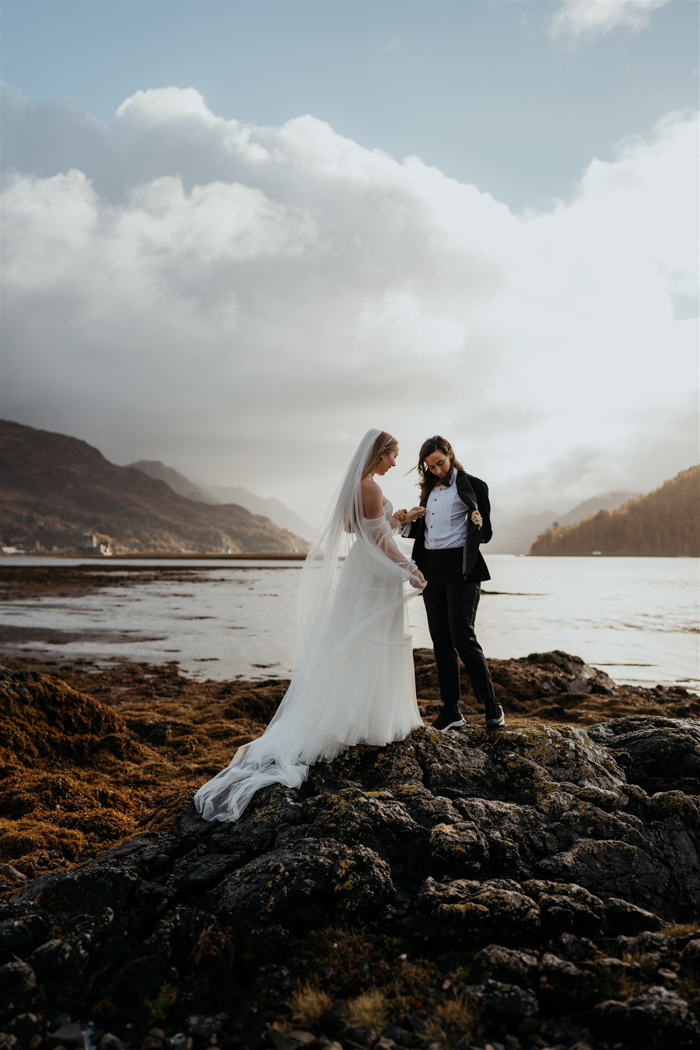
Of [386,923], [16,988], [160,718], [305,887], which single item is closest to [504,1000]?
[386,923]

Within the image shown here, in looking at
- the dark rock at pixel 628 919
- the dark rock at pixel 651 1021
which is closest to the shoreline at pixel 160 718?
the dark rock at pixel 628 919

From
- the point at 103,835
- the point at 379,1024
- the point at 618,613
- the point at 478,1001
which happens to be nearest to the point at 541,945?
the point at 478,1001

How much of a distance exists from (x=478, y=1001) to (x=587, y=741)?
3.43 m

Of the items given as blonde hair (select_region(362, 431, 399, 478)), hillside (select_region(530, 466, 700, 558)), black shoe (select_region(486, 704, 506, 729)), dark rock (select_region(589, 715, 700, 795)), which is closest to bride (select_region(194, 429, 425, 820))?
blonde hair (select_region(362, 431, 399, 478))

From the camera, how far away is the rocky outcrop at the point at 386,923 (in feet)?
9.86

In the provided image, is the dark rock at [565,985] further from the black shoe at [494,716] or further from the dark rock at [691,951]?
the black shoe at [494,716]

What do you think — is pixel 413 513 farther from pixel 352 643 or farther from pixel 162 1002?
pixel 162 1002

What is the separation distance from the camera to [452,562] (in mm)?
6297

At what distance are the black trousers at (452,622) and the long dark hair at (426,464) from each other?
0.75m

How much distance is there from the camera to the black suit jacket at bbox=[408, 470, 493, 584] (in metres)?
6.16

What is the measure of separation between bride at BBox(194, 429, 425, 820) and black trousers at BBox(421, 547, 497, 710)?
0.46m

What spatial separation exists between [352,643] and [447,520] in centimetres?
172

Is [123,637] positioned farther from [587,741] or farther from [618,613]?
[618,613]

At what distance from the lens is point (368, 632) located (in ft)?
18.9
